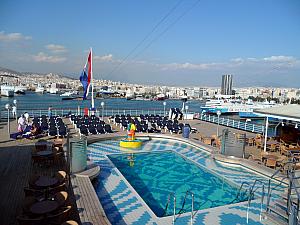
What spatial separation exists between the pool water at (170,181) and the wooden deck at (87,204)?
1477 millimetres

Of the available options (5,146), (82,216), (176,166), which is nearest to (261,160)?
(176,166)

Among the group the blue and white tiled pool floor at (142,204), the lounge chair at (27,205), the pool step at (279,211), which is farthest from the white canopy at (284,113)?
the lounge chair at (27,205)

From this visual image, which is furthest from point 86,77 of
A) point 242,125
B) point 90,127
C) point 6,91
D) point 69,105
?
point 6,91

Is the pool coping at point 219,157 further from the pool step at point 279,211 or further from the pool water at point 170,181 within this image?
the pool step at point 279,211

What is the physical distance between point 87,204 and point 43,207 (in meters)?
1.04

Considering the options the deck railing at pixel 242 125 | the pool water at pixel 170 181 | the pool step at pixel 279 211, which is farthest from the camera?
the deck railing at pixel 242 125

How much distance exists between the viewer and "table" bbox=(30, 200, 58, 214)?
4027 mm

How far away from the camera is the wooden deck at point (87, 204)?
4.44 m

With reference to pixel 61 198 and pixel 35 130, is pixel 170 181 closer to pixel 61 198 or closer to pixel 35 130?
pixel 61 198

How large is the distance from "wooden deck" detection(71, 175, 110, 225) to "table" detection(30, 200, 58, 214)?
56 centimetres

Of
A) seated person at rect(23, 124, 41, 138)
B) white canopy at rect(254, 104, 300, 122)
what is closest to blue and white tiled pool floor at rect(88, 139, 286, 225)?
white canopy at rect(254, 104, 300, 122)

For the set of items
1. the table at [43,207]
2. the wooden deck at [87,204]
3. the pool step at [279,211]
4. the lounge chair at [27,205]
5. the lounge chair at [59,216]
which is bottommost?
the pool step at [279,211]

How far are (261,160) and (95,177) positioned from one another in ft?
18.8

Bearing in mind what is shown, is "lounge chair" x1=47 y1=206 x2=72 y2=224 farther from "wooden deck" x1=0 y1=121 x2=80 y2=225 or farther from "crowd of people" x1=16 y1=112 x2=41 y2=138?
"crowd of people" x1=16 y1=112 x2=41 y2=138
